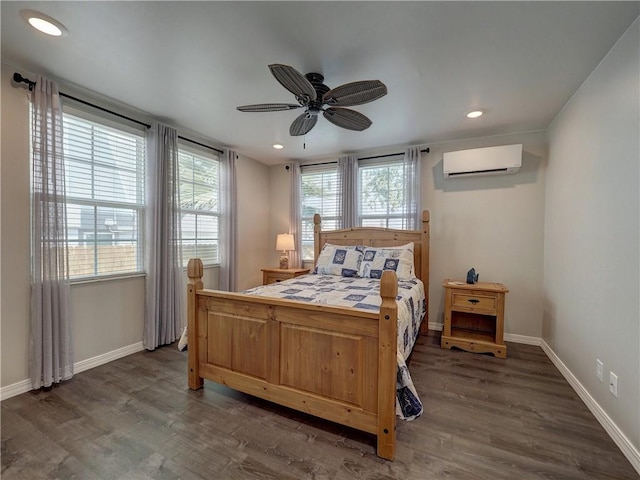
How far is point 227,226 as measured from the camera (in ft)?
13.0

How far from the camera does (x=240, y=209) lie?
433cm

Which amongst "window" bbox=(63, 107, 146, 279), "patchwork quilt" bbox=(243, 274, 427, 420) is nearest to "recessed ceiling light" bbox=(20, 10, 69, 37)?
"window" bbox=(63, 107, 146, 279)

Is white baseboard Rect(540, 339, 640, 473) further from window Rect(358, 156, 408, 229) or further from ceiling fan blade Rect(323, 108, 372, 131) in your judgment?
ceiling fan blade Rect(323, 108, 372, 131)

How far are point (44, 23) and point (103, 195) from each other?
4.64 ft

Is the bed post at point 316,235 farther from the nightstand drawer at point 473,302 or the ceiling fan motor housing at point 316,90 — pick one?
the ceiling fan motor housing at point 316,90

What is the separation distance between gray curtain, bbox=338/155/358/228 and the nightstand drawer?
5.41 feet

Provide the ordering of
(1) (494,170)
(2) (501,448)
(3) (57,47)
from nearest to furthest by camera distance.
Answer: (2) (501,448)
(3) (57,47)
(1) (494,170)

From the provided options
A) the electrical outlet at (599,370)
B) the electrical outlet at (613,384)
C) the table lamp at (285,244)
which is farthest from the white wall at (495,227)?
the table lamp at (285,244)

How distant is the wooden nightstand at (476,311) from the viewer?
2961 millimetres

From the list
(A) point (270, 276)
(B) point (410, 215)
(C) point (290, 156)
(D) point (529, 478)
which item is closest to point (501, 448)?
(D) point (529, 478)

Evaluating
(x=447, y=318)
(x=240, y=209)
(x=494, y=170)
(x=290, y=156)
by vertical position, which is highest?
(x=290, y=156)

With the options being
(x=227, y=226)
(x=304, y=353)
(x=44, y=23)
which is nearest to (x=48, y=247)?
(x=44, y=23)

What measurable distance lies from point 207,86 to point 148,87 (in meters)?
0.52

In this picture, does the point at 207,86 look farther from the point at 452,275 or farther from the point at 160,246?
the point at 452,275
